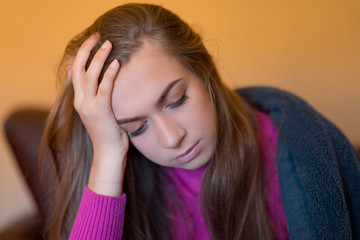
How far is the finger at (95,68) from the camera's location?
642 mm

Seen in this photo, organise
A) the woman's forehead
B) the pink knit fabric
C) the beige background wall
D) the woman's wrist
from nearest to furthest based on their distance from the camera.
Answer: the woman's forehead → the woman's wrist → the pink knit fabric → the beige background wall

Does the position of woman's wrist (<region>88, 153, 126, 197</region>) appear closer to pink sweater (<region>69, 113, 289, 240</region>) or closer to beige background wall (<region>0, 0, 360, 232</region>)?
pink sweater (<region>69, 113, 289, 240</region>)

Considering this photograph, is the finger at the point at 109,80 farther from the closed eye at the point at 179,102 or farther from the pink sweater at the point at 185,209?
the pink sweater at the point at 185,209

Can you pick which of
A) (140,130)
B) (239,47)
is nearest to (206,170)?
(140,130)

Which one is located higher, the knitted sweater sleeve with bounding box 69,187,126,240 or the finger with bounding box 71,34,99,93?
the finger with bounding box 71,34,99,93

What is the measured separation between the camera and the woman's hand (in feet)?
2.11

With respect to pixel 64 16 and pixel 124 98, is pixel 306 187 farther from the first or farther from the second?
pixel 64 16

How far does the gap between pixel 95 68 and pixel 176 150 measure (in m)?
0.24

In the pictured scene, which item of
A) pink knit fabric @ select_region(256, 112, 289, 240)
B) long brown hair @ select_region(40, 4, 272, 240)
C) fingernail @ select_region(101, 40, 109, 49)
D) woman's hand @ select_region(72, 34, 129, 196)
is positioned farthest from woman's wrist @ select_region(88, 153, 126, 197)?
pink knit fabric @ select_region(256, 112, 289, 240)

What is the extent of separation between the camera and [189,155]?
A: 2.34 ft

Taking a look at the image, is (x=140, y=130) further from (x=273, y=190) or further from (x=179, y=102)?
(x=273, y=190)

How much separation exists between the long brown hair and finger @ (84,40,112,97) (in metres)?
0.09

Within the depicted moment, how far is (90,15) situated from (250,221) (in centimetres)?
78

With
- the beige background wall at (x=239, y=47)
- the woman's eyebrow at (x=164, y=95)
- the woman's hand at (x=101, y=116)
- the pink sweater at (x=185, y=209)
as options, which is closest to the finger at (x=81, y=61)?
the woman's hand at (x=101, y=116)
